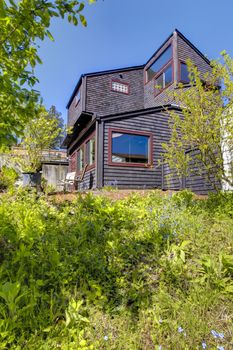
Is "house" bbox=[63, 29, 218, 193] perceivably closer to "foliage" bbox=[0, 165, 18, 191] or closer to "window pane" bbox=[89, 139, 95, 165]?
"window pane" bbox=[89, 139, 95, 165]

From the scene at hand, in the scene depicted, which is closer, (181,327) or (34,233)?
(181,327)

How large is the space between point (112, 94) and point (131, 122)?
206 inches

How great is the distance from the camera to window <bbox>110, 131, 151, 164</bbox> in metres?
9.59

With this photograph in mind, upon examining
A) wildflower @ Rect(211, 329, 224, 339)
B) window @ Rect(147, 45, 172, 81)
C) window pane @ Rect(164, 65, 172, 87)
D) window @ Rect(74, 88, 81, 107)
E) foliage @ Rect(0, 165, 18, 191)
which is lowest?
wildflower @ Rect(211, 329, 224, 339)

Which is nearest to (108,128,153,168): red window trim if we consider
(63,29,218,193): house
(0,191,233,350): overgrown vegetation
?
(63,29,218,193): house

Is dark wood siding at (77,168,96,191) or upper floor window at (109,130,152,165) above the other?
upper floor window at (109,130,152,165)

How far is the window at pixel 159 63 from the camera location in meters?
13.3

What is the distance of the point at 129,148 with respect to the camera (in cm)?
980

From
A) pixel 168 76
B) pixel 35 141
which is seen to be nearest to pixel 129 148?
pixel 35 141

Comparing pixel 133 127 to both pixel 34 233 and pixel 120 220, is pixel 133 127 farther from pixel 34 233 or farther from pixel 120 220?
pixel 34 233

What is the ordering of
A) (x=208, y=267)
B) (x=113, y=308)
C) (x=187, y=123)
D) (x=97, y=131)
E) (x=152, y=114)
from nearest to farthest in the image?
(x=113, y=308) < (x=208, y=267) < (x=187, y=123) < (x=97, y=131) < (x=152, y=114)

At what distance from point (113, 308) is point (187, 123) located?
11.5 ft

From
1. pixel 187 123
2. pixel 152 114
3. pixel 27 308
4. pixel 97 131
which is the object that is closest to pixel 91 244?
pixel 27 308

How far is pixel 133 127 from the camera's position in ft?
32.1
